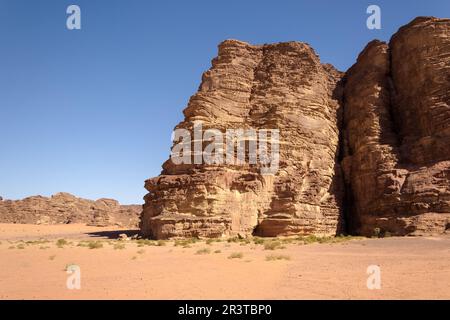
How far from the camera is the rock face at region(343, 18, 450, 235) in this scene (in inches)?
1006

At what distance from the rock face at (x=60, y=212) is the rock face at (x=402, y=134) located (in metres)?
43.0

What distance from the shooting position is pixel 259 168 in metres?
27.4

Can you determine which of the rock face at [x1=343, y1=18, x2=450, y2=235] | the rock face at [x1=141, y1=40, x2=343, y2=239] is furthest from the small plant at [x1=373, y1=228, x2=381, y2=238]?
the rock face at [x1=141, y1=40, x2=343, y2=239]

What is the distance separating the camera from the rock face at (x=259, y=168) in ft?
81.7

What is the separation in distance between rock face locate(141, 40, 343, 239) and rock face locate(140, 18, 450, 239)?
92mm

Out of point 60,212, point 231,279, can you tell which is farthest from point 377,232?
point 60,212

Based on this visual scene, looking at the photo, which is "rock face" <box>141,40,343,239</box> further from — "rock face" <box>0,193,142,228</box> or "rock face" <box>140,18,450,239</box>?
"rock face" <box>0,193,142,228</box>

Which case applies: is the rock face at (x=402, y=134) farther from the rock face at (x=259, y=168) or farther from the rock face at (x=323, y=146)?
the rock face at (x=259, y=168)

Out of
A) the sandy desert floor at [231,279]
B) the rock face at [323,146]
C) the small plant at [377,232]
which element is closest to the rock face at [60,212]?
the rock face at [323,146]

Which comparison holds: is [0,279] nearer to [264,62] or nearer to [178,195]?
[178,195]

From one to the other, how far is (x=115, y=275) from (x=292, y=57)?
1121 inches

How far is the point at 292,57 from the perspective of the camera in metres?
33.3

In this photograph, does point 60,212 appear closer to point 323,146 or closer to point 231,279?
point 323,146
